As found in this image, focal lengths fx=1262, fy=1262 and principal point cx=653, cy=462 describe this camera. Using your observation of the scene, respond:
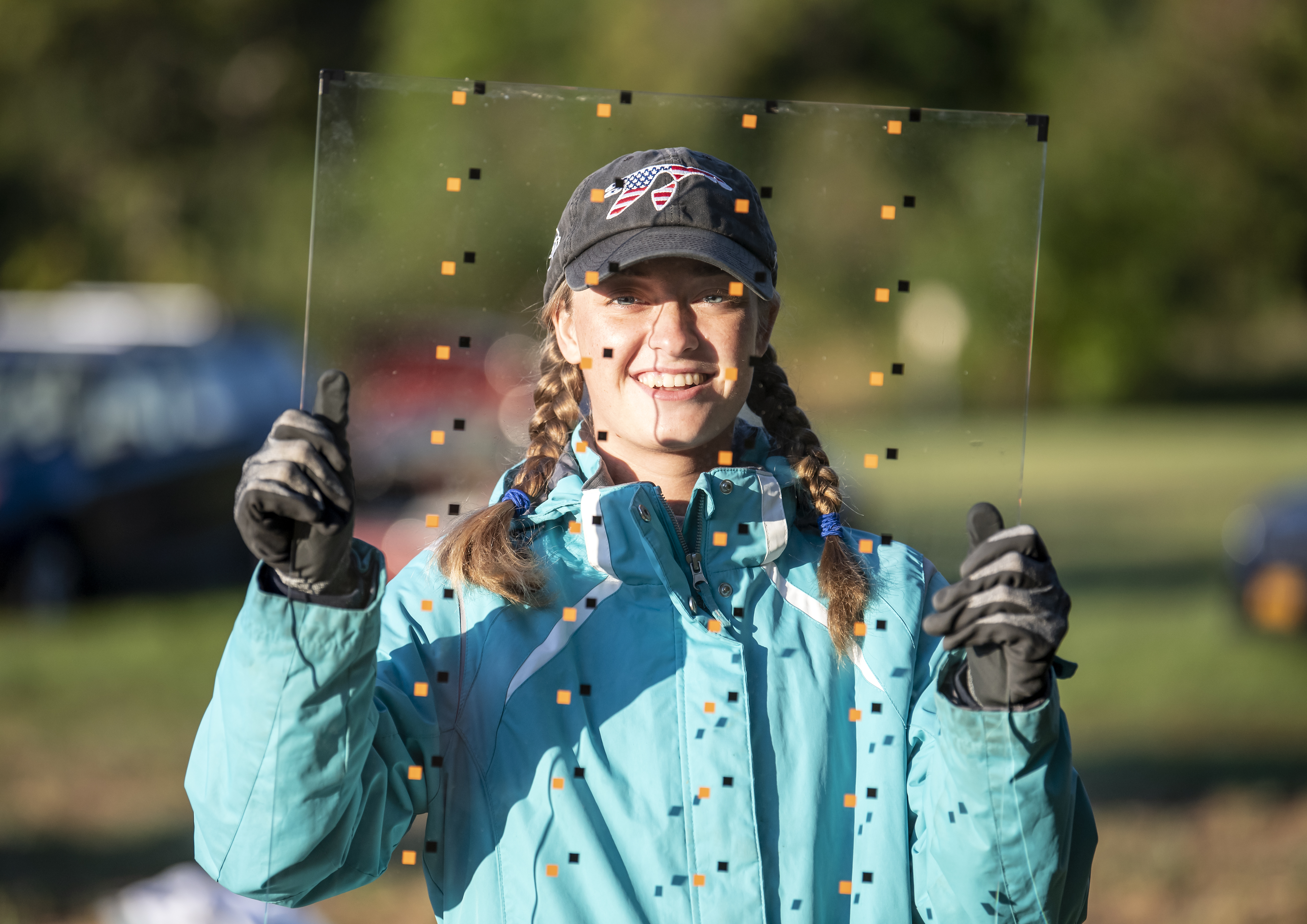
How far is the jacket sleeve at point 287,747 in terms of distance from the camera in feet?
4.99

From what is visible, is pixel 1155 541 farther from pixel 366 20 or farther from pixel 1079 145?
pixel 366 20

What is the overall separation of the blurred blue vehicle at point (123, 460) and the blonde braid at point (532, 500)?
6775 millimetres

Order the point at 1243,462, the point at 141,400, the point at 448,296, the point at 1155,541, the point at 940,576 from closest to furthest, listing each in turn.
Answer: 1. the point at 940,576
2. the point at 448,296
3. the point at 141,400
4. the point at 1155,541
5. the point at 1243,462

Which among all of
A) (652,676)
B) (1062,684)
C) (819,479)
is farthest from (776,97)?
(652,676)

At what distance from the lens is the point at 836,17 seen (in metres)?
17.2

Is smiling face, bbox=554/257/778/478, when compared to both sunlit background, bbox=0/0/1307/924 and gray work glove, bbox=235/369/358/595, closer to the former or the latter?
sunlit background, bbox=0/0/1307/924

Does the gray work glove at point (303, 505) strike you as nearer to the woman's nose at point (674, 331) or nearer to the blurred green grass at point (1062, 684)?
the woman's nose at point (674, 331)

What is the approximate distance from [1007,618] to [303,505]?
856 millimetres

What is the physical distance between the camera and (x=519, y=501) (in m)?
1.86

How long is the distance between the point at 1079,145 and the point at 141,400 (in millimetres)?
15117

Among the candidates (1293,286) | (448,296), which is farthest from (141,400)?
(1293,286)

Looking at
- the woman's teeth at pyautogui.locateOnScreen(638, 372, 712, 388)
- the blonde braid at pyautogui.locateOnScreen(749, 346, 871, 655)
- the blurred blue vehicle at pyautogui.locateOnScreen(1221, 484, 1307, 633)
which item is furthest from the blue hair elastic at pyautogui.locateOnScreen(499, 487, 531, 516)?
the blurred blue vehicle at pyautogui.locateOnScreen(1221, 484, 1307, 633)

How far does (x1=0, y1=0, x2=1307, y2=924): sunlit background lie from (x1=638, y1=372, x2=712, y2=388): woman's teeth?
334 millimetres

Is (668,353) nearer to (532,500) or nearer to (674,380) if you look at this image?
(674,380)
